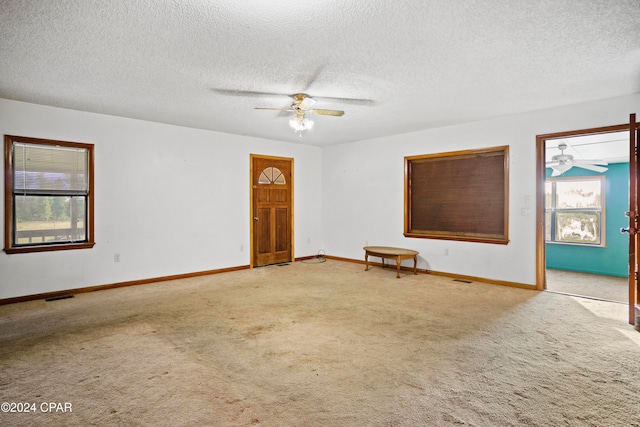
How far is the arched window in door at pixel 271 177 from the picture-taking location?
6595 mm

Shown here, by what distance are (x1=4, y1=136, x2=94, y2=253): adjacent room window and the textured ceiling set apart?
0.65 metres

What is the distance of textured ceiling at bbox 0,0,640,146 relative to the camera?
224 centimetres

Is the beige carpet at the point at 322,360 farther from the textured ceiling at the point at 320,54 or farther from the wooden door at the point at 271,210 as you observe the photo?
the textured ceiling at the point at 320,54

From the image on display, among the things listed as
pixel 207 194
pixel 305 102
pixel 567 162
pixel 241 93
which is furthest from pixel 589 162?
pixel 207 194

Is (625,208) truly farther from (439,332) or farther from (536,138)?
(439,332)

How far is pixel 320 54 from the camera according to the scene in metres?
2.88

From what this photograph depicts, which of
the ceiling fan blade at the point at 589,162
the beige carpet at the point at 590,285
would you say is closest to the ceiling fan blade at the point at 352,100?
the beige carpet at the point at 590,285

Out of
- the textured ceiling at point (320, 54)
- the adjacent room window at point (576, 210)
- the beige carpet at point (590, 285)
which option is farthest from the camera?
the adjacent room window at point (576, 210)

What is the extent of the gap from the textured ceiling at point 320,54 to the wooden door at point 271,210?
2.11 m

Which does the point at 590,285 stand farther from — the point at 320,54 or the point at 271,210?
the point at 271,210

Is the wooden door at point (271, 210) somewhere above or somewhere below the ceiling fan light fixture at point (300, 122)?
below

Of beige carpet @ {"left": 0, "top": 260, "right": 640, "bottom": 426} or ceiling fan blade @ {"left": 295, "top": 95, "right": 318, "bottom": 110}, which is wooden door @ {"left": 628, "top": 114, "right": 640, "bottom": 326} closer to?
beige carpet @ {"left": 0, "top": 260, "right": 640, "bottom": 426}

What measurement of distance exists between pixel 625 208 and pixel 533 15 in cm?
554

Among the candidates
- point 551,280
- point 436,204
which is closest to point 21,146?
point 436,204
